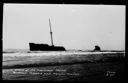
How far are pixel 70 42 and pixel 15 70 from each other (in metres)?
0.74

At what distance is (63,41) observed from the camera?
2.57 metres

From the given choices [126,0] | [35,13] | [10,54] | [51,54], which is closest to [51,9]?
[35,13]

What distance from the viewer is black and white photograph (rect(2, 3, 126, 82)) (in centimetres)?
252

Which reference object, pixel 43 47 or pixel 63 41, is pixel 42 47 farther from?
pixel 63 41

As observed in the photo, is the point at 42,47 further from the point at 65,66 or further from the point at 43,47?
the point at 65,66

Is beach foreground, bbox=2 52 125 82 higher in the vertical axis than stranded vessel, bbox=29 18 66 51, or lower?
lower

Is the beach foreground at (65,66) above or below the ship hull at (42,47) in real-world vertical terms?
below

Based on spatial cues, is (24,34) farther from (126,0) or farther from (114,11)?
(126,0)

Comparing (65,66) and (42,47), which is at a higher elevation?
(42,47)

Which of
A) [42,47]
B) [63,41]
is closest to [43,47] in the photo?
[42,47]

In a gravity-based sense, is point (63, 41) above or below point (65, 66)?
above

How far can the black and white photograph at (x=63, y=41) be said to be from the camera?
2.52m

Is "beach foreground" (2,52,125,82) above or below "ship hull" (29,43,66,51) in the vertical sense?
Result: below

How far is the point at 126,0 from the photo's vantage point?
249cm
